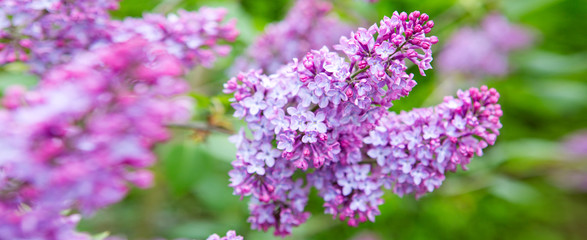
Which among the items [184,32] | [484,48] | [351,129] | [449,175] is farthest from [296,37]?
[484,48]

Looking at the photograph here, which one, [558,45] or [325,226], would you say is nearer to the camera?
[325,226]

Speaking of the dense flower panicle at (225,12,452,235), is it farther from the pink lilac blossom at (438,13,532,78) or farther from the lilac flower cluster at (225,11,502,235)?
the pink lilac blossom at (438,13,532,78)

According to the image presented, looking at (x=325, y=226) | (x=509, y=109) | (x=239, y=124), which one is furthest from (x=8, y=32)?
(x=509, y=109)

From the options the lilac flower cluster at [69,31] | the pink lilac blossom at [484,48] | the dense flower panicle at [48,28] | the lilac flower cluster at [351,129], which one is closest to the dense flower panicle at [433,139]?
the lilac flower cluster at [351,129]

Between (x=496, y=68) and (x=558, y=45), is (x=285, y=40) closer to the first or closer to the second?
(x=496, y=68)

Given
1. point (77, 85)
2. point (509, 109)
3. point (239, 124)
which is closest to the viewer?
point (77, 85)

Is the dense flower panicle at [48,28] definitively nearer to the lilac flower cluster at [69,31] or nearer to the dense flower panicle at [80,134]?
the lilac flower cluster at [69,31]
